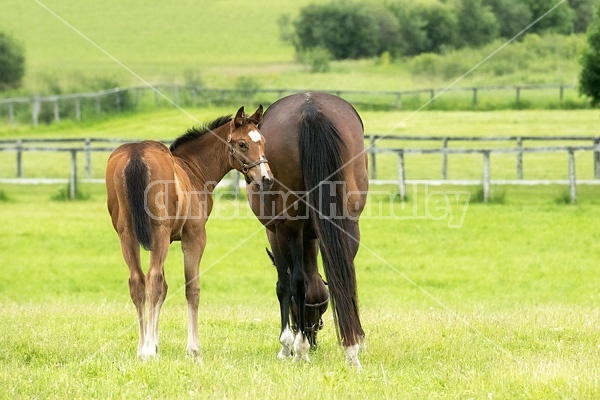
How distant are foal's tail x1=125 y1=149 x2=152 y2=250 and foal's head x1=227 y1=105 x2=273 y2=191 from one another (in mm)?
890

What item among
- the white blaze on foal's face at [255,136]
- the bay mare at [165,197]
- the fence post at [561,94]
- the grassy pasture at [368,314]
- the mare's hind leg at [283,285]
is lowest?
the grassy pasture at [368,314]

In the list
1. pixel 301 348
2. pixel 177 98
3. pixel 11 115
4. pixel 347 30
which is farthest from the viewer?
pixel 347 30

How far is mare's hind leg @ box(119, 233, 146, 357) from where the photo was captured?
7.26 metres

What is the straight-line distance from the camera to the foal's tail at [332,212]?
721 cm

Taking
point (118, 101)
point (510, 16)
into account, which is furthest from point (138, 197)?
point (510, 16)

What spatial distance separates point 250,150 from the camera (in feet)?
24.8

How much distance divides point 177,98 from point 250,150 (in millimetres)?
41448

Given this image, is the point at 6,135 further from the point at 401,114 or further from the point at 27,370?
the point at 27,370

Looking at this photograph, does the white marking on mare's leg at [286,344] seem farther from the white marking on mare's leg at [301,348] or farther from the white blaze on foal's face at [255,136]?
the white blaze on foal's face at [255,136]

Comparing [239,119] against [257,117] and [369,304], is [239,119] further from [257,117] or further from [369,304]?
[369,304]

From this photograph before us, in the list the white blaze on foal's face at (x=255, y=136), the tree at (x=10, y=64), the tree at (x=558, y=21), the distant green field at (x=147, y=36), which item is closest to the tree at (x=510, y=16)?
the tree at (x=558, y=21)

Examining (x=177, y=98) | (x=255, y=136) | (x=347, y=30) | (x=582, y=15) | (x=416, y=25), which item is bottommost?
(x=255, y=136)

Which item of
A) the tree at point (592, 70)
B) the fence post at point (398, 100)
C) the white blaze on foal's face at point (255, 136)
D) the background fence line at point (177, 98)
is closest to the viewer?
the white blaze on foal's face at point (255, 136)

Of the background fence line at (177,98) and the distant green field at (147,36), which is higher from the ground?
the distant green field at (147,36)
